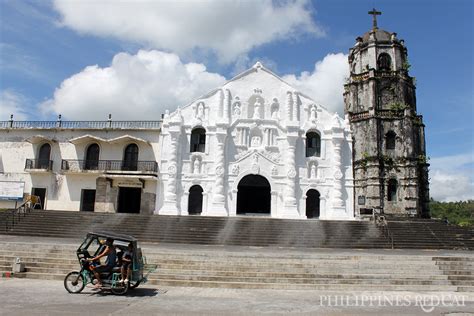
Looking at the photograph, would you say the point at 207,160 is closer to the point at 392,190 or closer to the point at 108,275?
the point at 392,190

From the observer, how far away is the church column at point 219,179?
28.0m

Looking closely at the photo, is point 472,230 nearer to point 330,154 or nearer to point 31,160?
point 330,154

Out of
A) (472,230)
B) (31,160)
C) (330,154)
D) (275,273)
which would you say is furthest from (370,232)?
(31,160)

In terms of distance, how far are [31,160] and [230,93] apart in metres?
16.0

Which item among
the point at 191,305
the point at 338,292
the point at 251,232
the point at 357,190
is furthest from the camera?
the point at 357,190

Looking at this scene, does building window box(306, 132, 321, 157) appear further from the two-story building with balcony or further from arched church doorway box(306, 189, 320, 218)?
the two-story building with balcony

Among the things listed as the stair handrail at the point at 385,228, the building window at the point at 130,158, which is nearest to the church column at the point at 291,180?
the stair handrail at the point at 385,228

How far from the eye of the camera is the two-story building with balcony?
29078 millimetres

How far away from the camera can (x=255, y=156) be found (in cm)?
2916

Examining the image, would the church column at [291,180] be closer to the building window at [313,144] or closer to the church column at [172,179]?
Result: the building window at [313,144]

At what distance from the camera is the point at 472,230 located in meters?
23.3

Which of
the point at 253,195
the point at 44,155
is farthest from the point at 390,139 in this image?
the point at 44,155

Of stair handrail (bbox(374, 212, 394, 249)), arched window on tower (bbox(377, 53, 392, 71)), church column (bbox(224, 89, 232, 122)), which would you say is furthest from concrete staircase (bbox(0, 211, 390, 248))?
arched window on tower (bbox(377, 53, 392, 71))

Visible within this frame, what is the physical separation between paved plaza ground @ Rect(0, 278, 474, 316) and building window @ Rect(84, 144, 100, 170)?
1841cm
